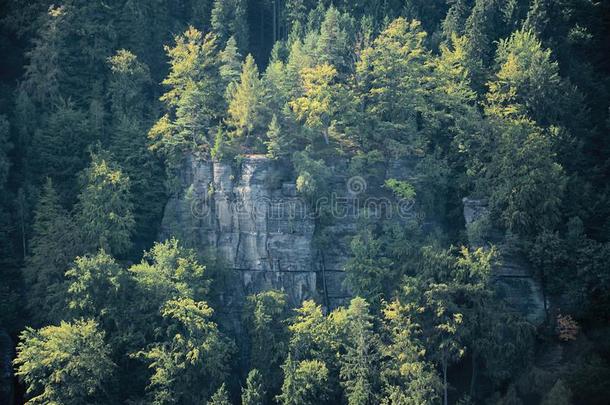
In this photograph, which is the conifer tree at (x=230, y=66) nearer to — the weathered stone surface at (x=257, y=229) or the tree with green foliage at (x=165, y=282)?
the weathered stone surface at (x=257, y=229)

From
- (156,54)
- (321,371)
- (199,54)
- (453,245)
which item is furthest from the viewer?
(156,54)

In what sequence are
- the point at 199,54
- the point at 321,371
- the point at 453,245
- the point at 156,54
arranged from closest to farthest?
1. the point at 321,371
2. the point at 453,245
3. the point at 199,54
4. the point at 156,54

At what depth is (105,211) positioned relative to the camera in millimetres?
42750

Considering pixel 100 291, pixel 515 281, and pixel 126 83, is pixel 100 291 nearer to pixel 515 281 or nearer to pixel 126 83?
pixel 126 83

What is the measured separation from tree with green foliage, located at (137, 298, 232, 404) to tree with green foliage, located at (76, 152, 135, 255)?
4.73m

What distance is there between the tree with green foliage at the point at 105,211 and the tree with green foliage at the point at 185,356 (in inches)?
186

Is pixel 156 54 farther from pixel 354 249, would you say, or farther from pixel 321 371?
pixel 321 371

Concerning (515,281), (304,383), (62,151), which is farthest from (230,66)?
(515,281)

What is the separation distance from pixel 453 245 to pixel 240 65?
50.8ft

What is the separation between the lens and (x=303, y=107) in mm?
A: 43656

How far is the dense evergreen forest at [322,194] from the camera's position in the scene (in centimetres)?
3881

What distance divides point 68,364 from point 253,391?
8.46m

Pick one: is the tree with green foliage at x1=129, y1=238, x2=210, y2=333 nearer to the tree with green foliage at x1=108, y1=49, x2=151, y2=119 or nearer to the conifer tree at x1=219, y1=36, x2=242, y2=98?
the tree with green foliage at x1=108, y1=49, x2=151, y2=119

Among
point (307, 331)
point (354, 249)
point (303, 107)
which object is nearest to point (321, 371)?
point (307, 331)
